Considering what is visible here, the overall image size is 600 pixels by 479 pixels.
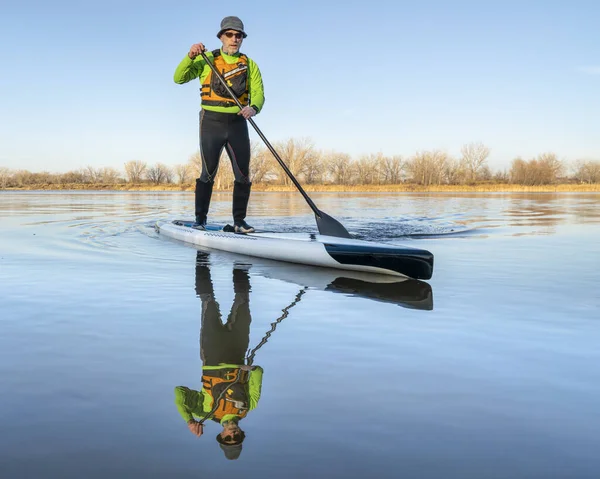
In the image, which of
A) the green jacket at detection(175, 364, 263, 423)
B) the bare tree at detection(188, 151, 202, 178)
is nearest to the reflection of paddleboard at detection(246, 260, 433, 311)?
the green jacket at detection(175, 364, 263, 423)

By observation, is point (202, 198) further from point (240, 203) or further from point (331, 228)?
point (331, 228)

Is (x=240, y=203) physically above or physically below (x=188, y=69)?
below

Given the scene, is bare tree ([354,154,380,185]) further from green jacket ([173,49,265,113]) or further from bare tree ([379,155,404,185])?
green jacket ([173,49,265,113])

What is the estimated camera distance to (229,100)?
715 cm

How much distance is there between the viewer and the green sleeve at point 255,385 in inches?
84.8

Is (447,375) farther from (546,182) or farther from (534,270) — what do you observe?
(546,182)

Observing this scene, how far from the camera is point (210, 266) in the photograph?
19.5 feet

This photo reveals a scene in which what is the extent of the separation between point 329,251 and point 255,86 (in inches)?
103

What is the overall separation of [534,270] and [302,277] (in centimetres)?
221

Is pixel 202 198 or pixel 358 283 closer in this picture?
pixel 358 283

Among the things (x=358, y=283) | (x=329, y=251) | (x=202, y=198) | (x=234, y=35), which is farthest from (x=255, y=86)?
(x=358, y=283)

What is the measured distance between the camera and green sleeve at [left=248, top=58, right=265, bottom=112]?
711 centimetres

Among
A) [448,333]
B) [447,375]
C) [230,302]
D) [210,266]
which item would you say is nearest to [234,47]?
[210,266]

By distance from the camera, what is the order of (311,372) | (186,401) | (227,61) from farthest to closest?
(227,61) → (311,372) → (186,401)
